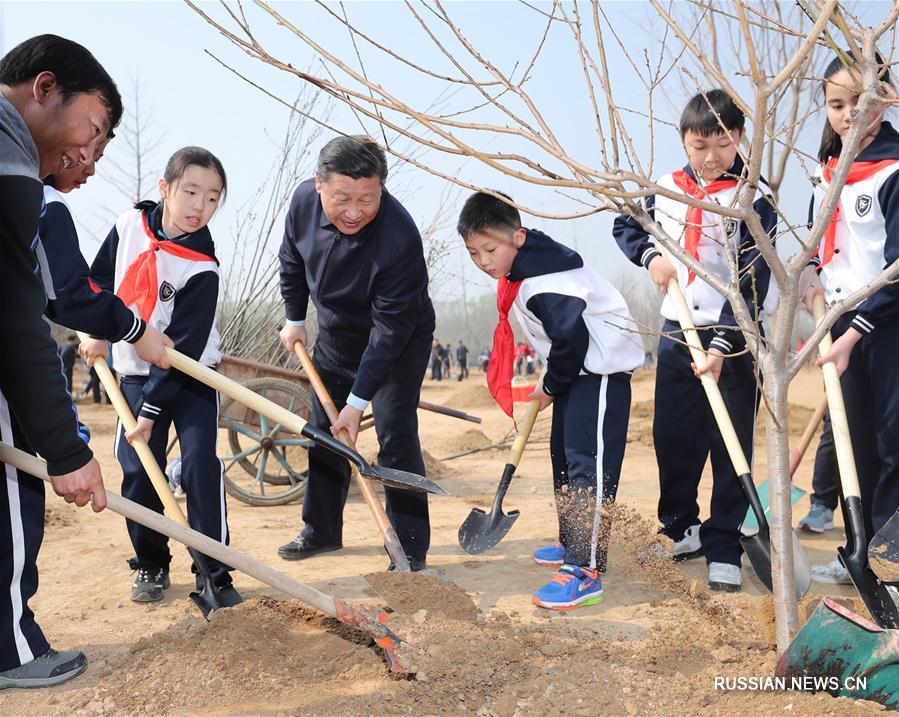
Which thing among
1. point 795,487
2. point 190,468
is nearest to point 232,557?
point 190,468

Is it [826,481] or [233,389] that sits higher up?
[233,389]

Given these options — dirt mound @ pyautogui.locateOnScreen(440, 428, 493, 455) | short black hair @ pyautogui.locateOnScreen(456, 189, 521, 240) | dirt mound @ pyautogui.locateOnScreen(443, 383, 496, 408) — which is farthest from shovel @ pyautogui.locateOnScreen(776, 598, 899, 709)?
dirt mound @ pyautogui.locateOnScreen(443, 383, 496, 408)

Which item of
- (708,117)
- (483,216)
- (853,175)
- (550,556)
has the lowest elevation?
(550,556)

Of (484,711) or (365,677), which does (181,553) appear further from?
(484,711)

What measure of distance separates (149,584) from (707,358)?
8.02 ft

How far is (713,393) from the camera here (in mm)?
3150

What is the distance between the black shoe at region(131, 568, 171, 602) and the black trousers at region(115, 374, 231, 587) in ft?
0.09

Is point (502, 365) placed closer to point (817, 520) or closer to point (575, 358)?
point (575, 358)

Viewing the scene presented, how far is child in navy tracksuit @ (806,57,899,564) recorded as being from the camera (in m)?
2.95

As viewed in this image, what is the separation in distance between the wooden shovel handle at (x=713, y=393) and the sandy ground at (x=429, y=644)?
505mm

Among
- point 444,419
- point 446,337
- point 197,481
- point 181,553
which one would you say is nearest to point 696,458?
point 197,481

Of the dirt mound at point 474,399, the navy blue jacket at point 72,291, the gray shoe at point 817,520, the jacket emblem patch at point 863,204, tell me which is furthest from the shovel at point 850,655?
the dirt mound at point 474,399

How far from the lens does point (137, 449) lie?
308cm

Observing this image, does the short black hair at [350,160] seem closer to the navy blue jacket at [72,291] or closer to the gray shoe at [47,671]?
the navy blue jacket at [72,291]
